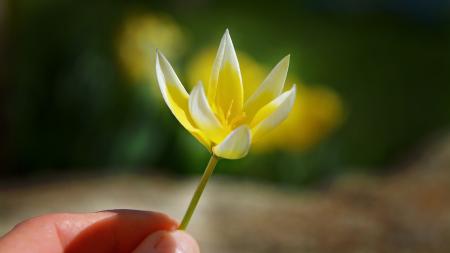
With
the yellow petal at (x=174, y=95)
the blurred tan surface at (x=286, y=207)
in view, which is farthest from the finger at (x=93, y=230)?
the blurred tan surface at (x=286, y=207)

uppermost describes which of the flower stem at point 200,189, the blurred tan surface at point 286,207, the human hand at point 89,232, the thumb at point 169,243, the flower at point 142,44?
the flower stem at point 200,189

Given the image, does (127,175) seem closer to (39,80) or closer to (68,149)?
(68,149)

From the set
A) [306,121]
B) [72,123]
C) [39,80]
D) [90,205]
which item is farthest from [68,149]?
[306,121]

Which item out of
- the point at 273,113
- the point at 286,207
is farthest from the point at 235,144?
the point at 286,207

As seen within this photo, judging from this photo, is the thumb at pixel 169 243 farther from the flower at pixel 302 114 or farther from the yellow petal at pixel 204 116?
the flower at pixel 302 114

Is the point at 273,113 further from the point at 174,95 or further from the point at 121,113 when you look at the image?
the point at 121,113

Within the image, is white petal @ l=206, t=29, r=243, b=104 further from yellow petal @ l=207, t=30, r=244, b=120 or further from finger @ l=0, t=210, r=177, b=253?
finger @ l=0, t=210, r=177, b=253

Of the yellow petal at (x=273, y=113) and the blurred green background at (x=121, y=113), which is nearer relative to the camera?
the yellow petal at (x=273, y=113)

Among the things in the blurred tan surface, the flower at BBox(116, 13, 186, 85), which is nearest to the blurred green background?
the flower at BBox(116, 13, 186, 85)
